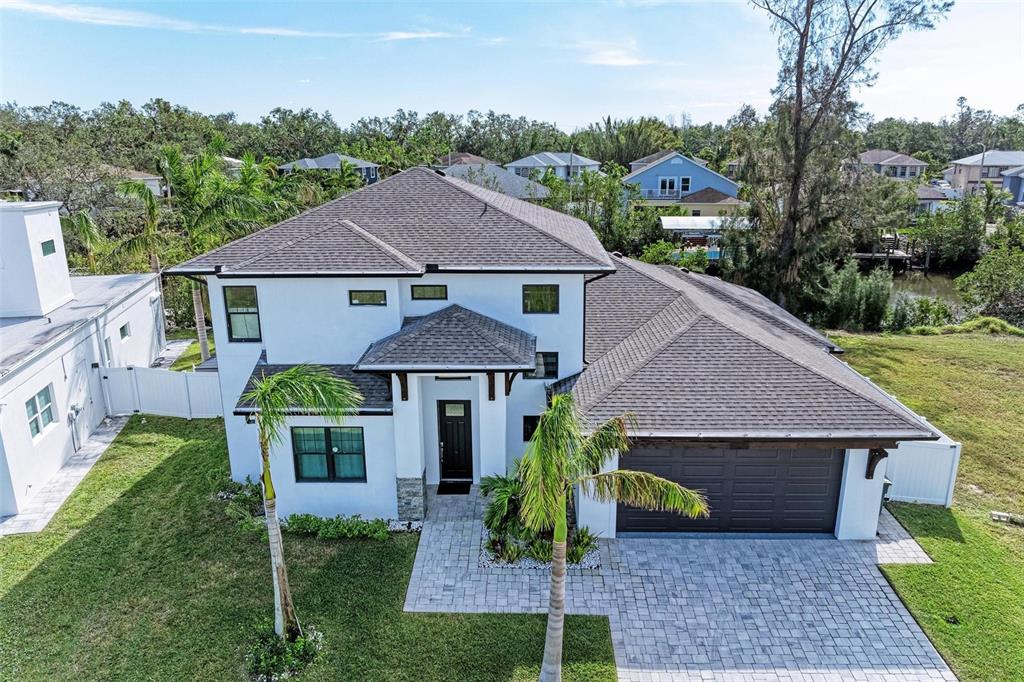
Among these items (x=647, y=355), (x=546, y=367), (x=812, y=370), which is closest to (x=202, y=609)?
(x=546, y=367)

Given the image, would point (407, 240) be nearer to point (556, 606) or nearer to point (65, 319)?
point (556, 606)

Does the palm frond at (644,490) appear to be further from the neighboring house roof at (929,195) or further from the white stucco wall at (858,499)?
the neighboring house roof at (929,195)

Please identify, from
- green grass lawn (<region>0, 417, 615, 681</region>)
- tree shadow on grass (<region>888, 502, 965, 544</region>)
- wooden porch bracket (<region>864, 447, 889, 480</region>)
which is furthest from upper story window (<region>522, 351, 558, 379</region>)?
tree shadow on grass (<region>888, 502, 965, 544</region>)

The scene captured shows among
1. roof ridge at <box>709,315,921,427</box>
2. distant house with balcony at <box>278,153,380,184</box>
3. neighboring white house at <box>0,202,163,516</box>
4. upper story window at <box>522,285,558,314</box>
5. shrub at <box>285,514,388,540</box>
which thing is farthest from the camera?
distant house with balcony at <box>278,153,380,184</box>

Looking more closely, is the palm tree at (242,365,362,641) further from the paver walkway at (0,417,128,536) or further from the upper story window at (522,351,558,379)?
the paver walkway at (0,417,128,536)

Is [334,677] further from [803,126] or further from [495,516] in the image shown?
[803,126]

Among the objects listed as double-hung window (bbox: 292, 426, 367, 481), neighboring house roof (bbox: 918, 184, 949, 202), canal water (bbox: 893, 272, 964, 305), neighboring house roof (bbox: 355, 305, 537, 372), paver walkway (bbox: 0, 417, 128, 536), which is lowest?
canal water (bbox: 893, 272, 964, 305)

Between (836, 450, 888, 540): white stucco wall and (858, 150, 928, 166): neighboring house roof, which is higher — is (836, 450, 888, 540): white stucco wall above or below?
below

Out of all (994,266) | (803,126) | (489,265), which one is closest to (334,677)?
(489,265)
